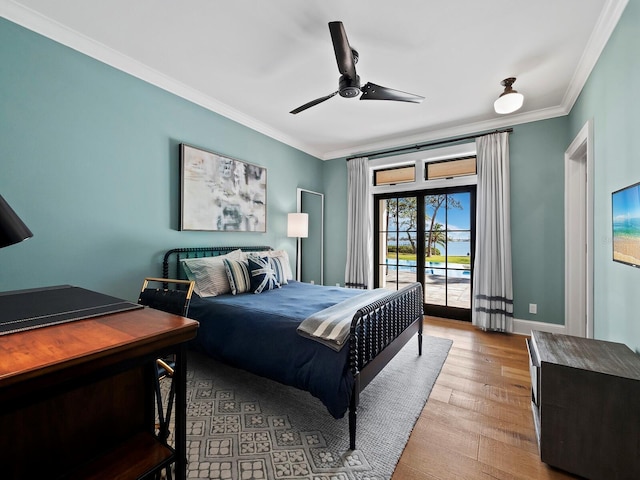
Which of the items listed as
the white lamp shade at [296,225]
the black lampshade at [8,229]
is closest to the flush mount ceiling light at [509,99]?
the white lamp shade at [296,225]

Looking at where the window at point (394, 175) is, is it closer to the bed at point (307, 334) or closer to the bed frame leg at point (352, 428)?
the bed at point (307, 334)

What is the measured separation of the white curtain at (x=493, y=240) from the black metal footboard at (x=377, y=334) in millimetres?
1498

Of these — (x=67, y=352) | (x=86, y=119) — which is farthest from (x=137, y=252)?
(x=67, y=352)

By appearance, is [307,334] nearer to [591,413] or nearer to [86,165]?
[591,413]

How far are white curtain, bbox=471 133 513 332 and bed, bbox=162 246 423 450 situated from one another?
54.0 inches

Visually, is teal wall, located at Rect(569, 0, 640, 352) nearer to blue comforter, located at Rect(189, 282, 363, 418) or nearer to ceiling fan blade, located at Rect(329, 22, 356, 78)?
ceiling fan blade, located at Rect(329, 22, 356, 78)

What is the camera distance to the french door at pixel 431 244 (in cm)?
423

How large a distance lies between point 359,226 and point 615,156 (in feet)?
10.5

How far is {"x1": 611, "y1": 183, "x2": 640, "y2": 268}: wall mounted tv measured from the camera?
161 cm

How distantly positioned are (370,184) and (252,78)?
266cm

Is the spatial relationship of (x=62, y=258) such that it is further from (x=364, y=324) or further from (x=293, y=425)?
(x=364, y=324)

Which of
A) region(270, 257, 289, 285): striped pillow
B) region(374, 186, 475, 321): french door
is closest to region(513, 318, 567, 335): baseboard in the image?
region(374, 186, 475, 321): french door

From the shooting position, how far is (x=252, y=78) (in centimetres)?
286

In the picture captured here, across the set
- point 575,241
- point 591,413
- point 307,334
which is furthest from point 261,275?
point 575,241
